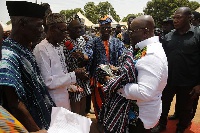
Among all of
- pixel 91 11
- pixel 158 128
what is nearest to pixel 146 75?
pixel 158 128

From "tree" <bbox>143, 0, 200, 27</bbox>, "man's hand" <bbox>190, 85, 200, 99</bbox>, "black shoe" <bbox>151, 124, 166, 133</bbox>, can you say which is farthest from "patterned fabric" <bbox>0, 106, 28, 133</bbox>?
"tree" <bbox>143, 0, 200, 27</bbox>

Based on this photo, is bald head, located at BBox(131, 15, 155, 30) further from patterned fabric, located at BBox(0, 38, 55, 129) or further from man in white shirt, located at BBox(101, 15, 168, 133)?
patterned fabric, located at BBox(0, 38, 55, 129)

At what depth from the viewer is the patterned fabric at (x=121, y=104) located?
2.40m

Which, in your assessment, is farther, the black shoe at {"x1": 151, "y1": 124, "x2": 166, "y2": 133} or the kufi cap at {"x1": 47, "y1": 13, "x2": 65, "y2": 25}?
the black shoe at {"x1": 151, "y1": 124, "x2": 166, "y2": 133}

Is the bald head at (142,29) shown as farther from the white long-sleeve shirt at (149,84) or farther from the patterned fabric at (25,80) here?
the patterned fabric at (25,80)

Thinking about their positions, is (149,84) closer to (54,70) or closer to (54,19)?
(54,70)

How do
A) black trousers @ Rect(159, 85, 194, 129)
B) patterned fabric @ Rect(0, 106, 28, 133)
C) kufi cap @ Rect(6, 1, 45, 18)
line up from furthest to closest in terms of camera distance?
black trousers @ Rect(159, 85, 194, 129) < kufi cap @ Rect(6, 1, 45, 18) < patterned fabric @ Rect(0, 106, 28, 133)

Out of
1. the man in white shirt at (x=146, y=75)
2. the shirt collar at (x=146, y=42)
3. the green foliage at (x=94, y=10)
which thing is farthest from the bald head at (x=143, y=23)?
the green foliage at (x=94, y=10)

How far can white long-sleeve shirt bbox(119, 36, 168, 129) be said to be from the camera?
7.49 feet

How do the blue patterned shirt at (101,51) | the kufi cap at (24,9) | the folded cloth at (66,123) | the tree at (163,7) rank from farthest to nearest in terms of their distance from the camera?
1. the tree at (163,7)
2. the blue patterned shirt at (101,51)
3. the kufi cap at (24,9)
4. the folded cloth at (66,123)

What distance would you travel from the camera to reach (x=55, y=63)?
2.52 meters

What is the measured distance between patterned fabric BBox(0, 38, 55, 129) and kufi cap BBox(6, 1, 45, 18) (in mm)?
227

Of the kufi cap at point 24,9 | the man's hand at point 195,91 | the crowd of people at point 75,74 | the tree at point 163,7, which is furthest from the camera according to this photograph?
the tree at point 163,7

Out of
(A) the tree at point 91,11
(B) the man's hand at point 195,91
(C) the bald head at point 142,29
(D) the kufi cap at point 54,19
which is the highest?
(A) the tree at point 91,11
